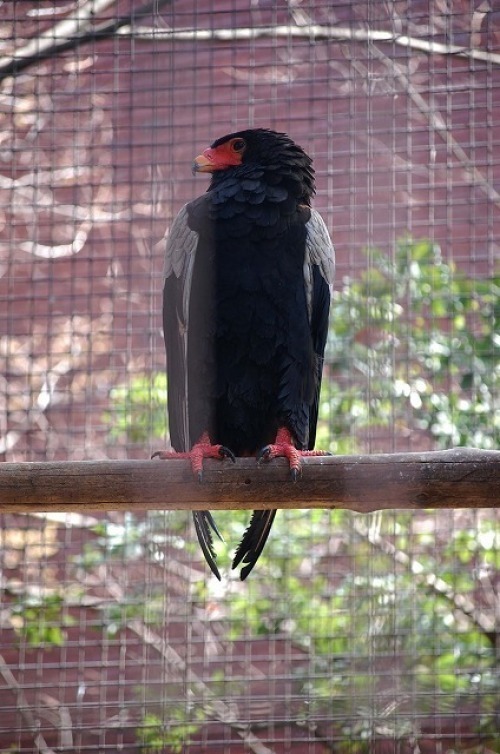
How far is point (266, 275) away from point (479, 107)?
3.95ft

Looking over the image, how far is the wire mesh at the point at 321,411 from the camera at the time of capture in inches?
113

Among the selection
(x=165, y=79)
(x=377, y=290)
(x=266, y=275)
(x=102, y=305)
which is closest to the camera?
(x=266, y=275)

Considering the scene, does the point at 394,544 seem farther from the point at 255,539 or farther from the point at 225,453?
the point at 225,453

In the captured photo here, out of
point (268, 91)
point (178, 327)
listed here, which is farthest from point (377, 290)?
point (268, 91)

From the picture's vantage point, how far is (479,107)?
9.78ft

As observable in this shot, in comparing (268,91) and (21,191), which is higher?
(268,91)

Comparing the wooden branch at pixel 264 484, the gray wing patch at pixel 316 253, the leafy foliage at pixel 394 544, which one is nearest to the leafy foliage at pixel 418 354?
the leafy foliage at pixel 394 544

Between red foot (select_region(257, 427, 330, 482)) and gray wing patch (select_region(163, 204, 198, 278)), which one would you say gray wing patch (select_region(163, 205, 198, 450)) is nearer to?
gray wing patch (select_region(163, 204, 198, 278))

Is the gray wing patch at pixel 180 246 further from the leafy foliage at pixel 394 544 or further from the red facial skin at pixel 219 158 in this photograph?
the leafy foliage at pixel 394 544

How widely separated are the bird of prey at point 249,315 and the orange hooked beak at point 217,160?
0.06 meters

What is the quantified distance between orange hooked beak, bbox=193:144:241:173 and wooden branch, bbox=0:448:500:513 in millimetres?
848

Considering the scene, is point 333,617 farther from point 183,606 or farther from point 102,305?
point 102,305

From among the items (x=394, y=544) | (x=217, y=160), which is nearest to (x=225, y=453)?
(x=217, y=160)

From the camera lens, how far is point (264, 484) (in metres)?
1.78
